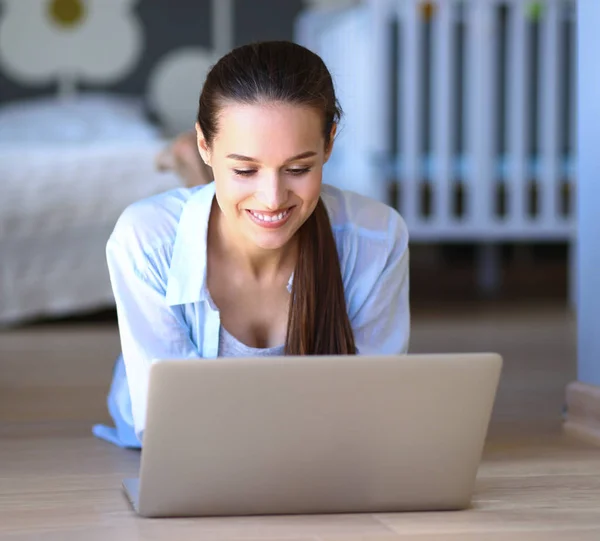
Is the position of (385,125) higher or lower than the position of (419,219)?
higher

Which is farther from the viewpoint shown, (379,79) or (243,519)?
(379,79)

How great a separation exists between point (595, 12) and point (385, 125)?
182 cm

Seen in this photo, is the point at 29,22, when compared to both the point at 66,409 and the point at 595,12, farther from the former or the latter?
the point at 595,12

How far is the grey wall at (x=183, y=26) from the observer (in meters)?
4.47

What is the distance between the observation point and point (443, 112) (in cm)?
365

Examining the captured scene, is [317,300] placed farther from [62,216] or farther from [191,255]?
[62,216]

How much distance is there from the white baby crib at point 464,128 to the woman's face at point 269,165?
218cm

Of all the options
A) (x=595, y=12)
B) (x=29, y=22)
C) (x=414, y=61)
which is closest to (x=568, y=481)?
A: (x=595, y=12)

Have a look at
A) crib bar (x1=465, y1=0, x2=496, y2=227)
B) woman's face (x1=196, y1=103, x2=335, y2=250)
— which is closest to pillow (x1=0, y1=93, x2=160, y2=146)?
crib bar (x1=465, y1=0, x2=496, y2=227)

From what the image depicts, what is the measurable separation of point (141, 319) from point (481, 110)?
8.01ft

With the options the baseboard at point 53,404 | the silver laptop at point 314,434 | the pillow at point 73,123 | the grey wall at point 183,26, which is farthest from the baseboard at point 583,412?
the grey wall at point 183,26

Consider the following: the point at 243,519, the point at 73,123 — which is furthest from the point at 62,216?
the point at 243,519

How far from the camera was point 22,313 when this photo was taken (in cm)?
324

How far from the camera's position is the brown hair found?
1.34m
